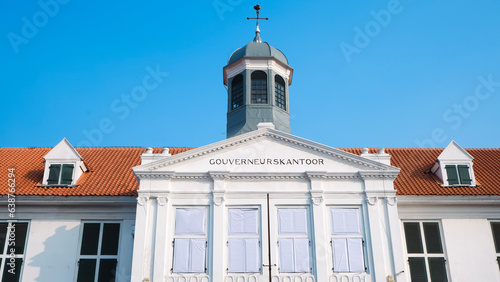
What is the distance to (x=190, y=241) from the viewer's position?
21062mm

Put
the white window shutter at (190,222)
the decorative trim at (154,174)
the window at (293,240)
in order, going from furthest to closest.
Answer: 1. the decorative trim at (154,174)
2. the white window shutter at (190,222)
3. the window at (293,240)

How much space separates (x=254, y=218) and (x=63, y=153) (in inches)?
415

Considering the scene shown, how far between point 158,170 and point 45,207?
5965 mm

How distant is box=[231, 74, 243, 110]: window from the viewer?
28.5 m

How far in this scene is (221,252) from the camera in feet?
68.0

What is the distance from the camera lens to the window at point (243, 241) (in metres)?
20.6

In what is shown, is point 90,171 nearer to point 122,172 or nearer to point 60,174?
point 122,172

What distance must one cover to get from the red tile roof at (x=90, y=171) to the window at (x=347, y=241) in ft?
29.7

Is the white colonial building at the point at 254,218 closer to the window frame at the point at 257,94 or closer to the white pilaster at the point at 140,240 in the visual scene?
the white pilaster at the point at 140,240

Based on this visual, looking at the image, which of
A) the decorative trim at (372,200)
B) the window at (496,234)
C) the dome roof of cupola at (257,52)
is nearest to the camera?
the decorative trim at (372,200)

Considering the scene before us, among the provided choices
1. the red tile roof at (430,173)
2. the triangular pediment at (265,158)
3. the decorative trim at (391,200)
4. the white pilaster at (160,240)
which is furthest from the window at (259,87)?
the decorative trim at (391,200)

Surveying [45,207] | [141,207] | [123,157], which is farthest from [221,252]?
[123,157]

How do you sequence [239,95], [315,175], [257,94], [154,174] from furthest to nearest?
1. [239,95]
2. [257,94]
3. [315,175]
4. [154,174]

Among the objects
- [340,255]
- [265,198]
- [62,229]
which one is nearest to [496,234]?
[340,255]
